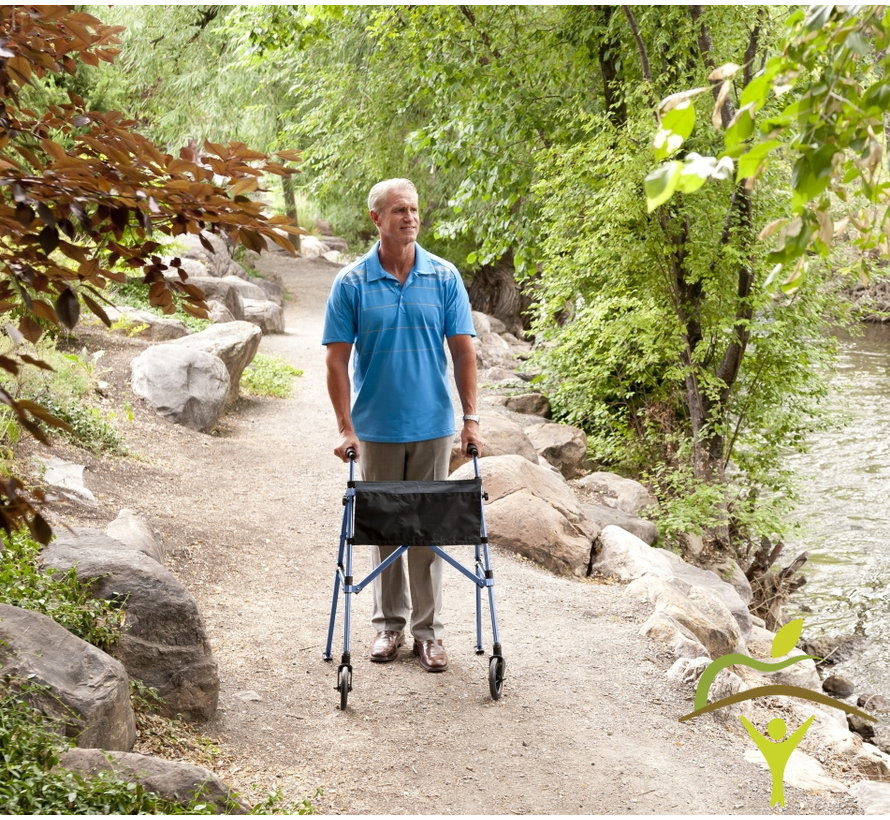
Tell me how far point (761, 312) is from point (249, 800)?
770 centimetres

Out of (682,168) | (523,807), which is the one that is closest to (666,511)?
(523,807)

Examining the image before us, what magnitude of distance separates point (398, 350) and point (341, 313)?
321 mm

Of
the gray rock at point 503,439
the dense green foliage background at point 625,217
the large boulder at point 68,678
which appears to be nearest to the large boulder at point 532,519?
the gray rock at point 503,439

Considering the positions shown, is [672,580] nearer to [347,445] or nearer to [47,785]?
[347,445]

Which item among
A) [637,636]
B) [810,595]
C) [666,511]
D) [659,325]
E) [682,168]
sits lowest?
[810,595]

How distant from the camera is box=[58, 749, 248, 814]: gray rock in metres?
3.12

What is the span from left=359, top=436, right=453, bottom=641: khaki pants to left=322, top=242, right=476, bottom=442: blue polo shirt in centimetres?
9

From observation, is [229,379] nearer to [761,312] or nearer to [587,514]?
[587,514]

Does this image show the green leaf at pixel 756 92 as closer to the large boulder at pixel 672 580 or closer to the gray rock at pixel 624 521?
the large boulder at pixel 672 580

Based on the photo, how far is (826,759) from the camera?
17.6 feet

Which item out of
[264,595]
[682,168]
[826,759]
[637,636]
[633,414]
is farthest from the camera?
[633,414]

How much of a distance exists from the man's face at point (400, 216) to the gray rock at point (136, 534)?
7.98 ft

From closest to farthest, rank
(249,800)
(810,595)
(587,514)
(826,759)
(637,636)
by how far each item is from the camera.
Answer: (249,800) < (826,759) < (637,636) < (587,514) < (810,595)

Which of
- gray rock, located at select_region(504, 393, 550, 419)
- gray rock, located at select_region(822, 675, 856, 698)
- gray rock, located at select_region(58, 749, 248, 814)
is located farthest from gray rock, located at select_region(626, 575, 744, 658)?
gray rock, located at select_region(504, 393, 550, 419)
